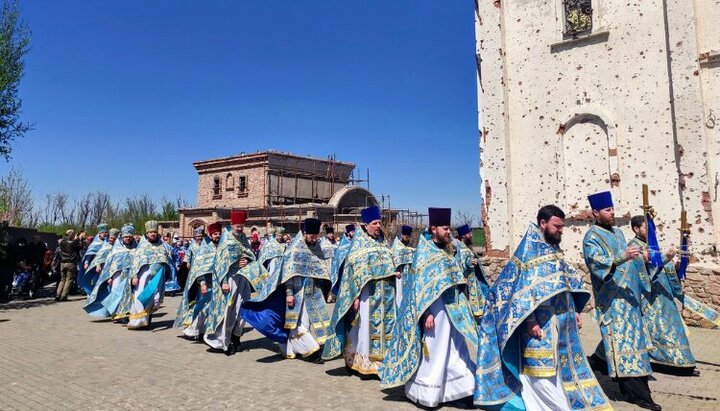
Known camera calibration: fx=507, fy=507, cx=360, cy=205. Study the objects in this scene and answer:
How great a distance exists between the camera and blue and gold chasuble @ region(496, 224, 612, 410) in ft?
14.6

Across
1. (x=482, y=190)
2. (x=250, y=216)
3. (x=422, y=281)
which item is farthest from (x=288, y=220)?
(x=422, y=281)

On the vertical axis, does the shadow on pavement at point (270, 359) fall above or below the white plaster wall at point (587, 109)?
below

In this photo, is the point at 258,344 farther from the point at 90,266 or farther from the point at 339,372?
the point at 90,266

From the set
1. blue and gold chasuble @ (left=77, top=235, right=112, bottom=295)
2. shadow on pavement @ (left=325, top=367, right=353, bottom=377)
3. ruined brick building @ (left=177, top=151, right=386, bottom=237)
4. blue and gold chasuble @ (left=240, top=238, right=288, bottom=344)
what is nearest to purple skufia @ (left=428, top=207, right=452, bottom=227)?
shadow on pavement @ (left=325, top=367, right=353, bottom=377)

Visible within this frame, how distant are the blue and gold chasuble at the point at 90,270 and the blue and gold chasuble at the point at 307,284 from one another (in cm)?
791

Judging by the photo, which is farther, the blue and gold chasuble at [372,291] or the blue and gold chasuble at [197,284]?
the blue and gold chasuble at [197,284]

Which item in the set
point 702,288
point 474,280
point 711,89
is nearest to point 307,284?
point 474,280

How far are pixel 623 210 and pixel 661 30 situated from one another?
3.93m

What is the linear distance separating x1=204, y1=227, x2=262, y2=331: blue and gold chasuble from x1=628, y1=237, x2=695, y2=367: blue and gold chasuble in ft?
17.5

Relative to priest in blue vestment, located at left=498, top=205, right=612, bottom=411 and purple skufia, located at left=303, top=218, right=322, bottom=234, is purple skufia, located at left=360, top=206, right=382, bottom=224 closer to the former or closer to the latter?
purple skufia, located at left=303, top=218, right=322, bottom=234

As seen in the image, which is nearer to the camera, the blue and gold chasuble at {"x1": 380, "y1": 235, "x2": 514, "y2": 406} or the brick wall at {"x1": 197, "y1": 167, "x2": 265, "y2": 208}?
the blue and gold chasuble at {"x1": 380, "y1": 235, "x2": 514, "y2": 406}

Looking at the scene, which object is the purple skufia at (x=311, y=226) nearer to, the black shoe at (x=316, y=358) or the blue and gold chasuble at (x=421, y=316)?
the black shoe at (x=316, y=358)

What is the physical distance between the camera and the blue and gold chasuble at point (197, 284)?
8406mm

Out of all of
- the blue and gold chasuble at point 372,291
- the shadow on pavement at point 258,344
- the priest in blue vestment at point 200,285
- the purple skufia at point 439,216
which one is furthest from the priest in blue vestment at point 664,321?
the priest in blue vestment at point 200,285
